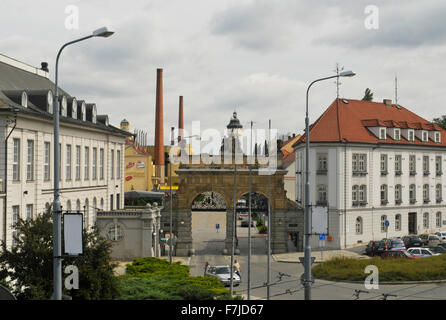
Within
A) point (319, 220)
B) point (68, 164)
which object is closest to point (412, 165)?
point (68, 164)

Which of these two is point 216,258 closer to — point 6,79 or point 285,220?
point 285,220

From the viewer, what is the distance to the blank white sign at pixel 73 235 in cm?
1405

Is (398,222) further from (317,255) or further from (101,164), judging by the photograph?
(101,164)

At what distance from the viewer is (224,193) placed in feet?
170

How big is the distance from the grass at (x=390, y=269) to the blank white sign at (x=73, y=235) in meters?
24.5

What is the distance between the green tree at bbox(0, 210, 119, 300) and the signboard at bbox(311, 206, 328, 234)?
25.0 feet

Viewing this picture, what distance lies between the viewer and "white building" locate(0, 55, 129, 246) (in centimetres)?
3506

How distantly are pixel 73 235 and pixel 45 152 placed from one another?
2853 centimetres

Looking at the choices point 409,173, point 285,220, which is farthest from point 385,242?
point 409,173

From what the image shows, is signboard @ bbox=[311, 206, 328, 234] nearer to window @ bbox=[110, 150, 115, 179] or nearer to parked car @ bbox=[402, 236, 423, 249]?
parked car @ bbox=[402, 236, 423, 249]

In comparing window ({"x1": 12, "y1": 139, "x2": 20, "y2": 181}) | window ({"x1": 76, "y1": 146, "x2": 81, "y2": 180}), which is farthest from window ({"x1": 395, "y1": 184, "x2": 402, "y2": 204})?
window ({"x1": 12, "y1": 139, "x2": 20, "y2": 181})
